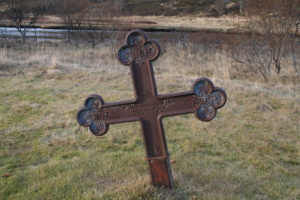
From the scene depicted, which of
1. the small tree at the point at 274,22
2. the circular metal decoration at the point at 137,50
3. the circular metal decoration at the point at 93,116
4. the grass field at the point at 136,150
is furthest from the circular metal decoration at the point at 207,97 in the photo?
the small tree at the point at 274,22

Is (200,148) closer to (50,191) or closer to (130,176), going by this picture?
(130,176)

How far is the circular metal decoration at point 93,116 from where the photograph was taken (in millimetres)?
3111

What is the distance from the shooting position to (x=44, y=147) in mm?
4246

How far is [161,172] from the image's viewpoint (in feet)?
9.72

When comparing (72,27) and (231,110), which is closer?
(231,110)

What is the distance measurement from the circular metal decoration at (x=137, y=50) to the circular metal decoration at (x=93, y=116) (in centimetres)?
52

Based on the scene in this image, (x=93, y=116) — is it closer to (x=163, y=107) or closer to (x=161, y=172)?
(x=163, y=107)

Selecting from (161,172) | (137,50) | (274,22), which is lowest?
(161,172)

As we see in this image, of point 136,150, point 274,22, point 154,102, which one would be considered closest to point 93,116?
point 154,102

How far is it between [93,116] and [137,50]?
0.83 meters

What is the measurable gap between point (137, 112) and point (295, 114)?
4.31 m

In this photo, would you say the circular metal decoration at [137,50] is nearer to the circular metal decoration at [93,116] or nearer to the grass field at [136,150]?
the circular metal decoration at [93,116]

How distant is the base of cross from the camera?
2955 mm

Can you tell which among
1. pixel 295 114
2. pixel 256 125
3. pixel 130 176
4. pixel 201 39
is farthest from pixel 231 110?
pixel 201 39
